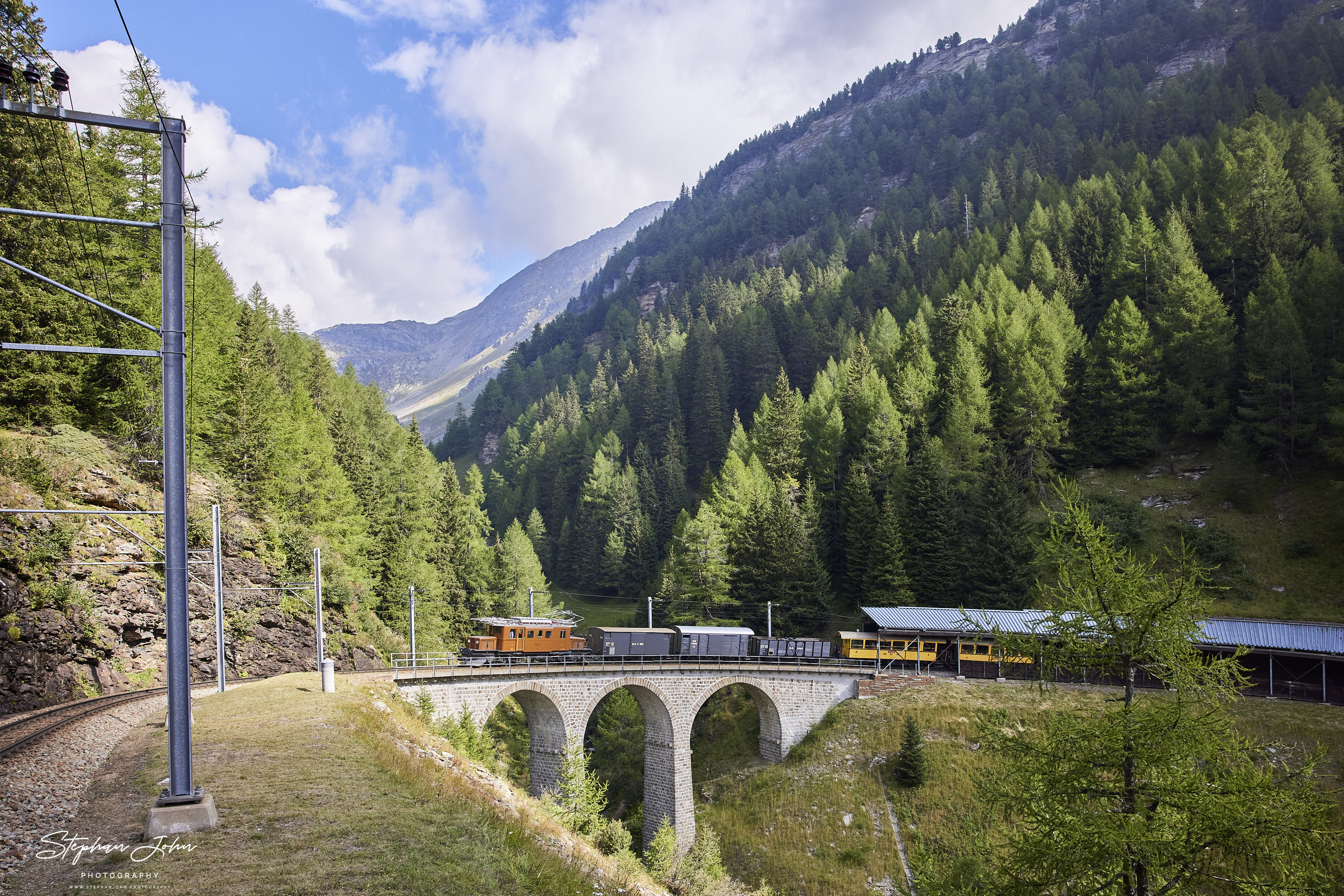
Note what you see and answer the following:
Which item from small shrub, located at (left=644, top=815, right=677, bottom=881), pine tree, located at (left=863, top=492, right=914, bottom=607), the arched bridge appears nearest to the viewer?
small shrub, located at (left=644, top=815, right=677, bottom=881)

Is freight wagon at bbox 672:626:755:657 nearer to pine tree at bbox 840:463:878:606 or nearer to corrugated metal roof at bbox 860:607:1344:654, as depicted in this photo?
corrugated metal roof at bbox 860:607:1344:654

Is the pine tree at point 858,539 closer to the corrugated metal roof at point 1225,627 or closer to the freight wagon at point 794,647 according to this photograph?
the corrugated metal roof at point 1225,627

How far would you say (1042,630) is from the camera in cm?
3369

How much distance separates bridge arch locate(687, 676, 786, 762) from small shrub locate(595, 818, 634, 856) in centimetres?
800

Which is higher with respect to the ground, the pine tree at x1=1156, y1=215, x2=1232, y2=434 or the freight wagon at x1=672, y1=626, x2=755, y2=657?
the pine tree at x1=1156, y1=215, x2=1232, y2=434

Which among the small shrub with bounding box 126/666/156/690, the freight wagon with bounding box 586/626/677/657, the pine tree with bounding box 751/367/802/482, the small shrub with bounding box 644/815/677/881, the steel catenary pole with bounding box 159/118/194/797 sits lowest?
the small shrub with bounding box 644/815/677/881

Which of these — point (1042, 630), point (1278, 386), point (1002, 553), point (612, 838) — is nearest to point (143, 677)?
point (612, 838)

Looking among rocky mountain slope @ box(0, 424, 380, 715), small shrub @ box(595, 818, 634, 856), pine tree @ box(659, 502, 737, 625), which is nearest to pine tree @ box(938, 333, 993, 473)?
pine tree @ box(659, 502, 737, 625)

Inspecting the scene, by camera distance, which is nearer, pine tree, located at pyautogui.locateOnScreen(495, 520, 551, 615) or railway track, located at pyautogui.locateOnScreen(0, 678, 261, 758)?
railway track, located at pyautogui.locateOnScreen(0, 678, 261, 758)

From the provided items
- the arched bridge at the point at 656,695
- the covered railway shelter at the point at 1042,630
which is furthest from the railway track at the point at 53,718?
the covered railway shelter at the point at 1042,630

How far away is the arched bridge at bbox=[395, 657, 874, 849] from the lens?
1454 inches

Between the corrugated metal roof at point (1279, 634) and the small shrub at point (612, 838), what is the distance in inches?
1220

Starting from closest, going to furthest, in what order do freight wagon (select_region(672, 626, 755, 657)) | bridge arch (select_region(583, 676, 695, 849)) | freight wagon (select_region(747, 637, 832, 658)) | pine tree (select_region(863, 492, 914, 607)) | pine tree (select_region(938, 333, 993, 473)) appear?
bridge arch (select_region(583, 676, 695, 849))
freight wagon (select_region(672, 626, 755, 657))
freight wagon (select_region(747, 637, 832, 658))
pine tree (select_region(863, 492, 914, 607))
pine tree (select_region(938, 333, 993, 473))

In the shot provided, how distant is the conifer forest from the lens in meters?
35.1
